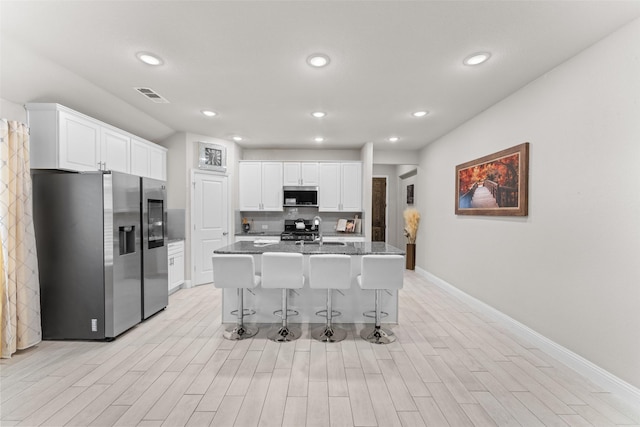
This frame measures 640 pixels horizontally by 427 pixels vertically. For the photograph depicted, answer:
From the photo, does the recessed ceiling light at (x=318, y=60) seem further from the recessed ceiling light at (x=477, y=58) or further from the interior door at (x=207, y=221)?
the interior door at (x=207, y=221)

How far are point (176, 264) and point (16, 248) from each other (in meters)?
2.18

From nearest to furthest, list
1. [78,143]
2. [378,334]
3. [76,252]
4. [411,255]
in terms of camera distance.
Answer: [76,252] → [378,334] → [78,143] → [411,255]

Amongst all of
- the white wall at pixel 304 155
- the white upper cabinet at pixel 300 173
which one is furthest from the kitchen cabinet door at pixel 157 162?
the white upper cabinet at pixel 300 173

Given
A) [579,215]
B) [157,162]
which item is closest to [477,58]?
[579,215]

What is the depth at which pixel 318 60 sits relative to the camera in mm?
2596

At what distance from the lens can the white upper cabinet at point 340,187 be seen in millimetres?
6012

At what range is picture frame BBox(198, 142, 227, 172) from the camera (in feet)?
16.9

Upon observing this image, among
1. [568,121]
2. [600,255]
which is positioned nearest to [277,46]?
[568,121]

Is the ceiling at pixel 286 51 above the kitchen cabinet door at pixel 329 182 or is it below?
above

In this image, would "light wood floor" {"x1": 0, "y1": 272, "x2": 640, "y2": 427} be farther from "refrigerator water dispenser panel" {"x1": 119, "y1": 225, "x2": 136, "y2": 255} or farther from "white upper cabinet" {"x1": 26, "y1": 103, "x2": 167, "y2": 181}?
"white upper cabinet" {"x1": 26, "y1": 103, "x2": 167, "y2": 181}

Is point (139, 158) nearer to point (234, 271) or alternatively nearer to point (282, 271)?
point (234, 271)

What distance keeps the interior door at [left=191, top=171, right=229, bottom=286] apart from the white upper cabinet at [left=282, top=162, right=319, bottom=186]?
1.25m

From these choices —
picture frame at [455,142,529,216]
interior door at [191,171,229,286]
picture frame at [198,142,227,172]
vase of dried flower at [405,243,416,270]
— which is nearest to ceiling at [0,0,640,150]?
picture frame at [455,142,529,216]

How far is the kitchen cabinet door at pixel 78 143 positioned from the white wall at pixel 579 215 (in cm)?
494
